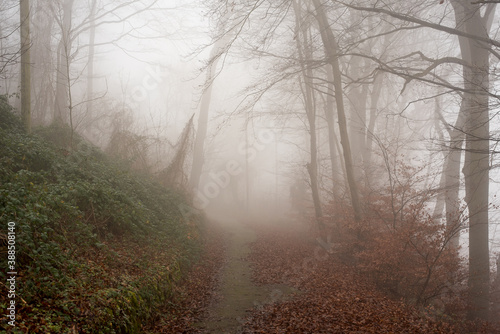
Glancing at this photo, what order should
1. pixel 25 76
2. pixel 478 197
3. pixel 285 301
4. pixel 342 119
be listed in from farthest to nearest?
pixel 342 119 < pixel 25 76 < pixel 478 197 < pixel 285 301

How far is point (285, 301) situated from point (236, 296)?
1218 millimetres

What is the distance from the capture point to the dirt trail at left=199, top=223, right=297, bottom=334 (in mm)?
5918

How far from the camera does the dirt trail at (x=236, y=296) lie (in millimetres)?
5918

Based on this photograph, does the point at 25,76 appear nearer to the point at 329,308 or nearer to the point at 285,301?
the point at 285,301

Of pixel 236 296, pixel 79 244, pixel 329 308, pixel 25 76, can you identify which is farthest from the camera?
pixel 25 76

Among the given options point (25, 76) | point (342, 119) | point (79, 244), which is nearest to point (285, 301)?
point (79, 244)

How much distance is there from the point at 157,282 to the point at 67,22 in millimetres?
17286

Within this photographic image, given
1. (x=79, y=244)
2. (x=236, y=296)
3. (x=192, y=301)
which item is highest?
(x=79, y=244)

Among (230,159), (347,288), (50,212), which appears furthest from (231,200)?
(50,212)

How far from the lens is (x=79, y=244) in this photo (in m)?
5.75

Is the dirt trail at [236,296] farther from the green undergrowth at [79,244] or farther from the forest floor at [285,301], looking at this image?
the green undergrowth at [79,244]

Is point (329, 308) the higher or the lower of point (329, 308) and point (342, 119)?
the lower

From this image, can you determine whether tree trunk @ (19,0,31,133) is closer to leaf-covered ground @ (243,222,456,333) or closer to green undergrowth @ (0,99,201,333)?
green undergrowth @ (0,99,201,333)

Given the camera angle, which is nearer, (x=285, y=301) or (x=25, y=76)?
(x=285, y=301)
